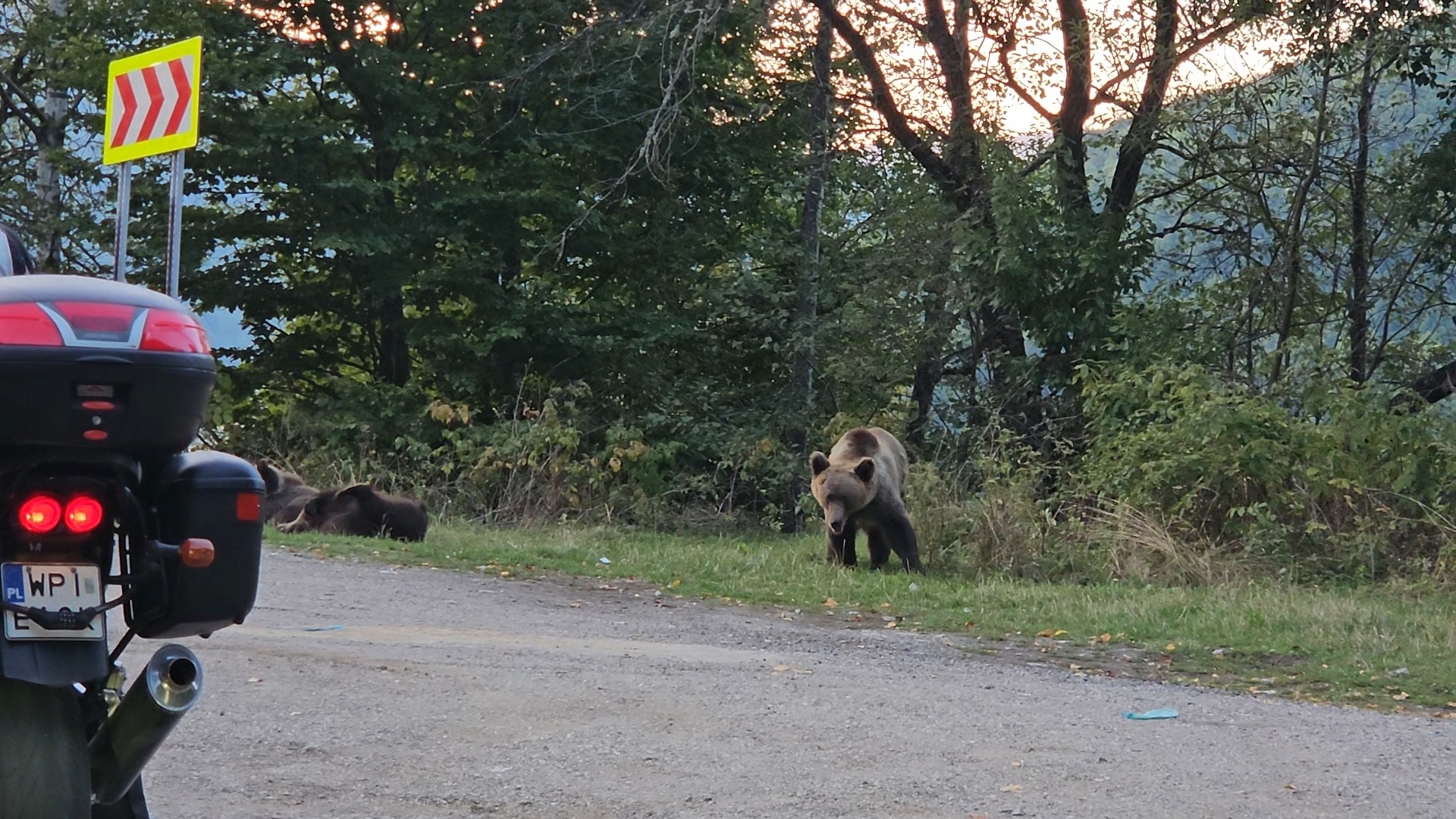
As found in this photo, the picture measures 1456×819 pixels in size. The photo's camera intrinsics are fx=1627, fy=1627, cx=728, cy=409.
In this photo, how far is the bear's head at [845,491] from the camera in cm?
1349

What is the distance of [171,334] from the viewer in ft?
10.5

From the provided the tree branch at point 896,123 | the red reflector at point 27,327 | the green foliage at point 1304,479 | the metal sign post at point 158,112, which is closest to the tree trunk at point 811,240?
the tree branch at point 896,123

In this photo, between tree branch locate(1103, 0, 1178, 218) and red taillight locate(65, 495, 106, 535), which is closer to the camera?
red taillight locate(65, 495, 106, 535)

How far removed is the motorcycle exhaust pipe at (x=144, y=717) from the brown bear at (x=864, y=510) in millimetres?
10311

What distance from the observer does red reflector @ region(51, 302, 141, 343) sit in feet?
10.1

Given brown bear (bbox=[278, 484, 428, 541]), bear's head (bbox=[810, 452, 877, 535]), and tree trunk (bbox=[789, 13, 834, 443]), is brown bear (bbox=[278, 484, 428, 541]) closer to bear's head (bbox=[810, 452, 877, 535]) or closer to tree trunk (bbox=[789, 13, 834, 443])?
bear's head (bbox=[810, 452, 877, 535])

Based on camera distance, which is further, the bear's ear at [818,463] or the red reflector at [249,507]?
the bear's ear at [818,463]

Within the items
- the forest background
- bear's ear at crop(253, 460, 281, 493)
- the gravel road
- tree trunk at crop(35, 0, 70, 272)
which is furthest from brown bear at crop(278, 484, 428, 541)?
tree trunk at crop(35, 0, 70, 272)

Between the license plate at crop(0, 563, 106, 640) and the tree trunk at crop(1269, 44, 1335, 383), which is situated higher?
the tree trunk at crop(1269, 44, 1335, 383)

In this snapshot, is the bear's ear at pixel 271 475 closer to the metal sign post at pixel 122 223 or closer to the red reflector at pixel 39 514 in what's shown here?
the metal sign post at pixel 122 223

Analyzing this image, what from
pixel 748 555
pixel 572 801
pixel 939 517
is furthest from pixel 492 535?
pixel 572 801

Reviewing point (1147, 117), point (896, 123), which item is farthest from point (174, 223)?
point (1147, 117)

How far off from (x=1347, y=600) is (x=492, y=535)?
7308mm

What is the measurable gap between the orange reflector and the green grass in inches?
218
